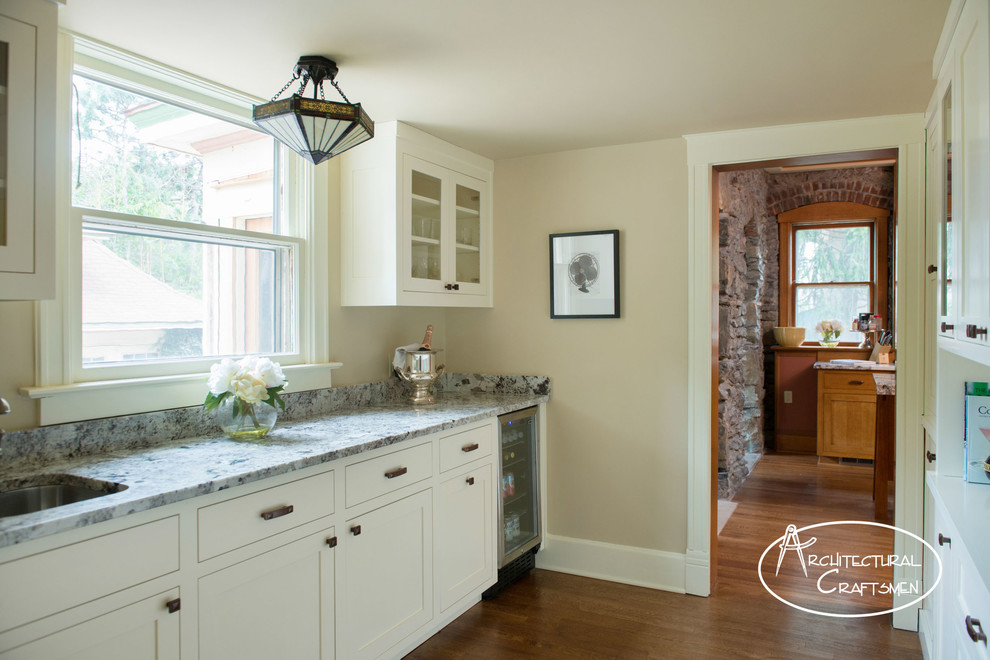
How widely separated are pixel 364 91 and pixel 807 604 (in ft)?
10.1

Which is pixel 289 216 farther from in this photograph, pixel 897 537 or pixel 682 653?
pixel 897 537

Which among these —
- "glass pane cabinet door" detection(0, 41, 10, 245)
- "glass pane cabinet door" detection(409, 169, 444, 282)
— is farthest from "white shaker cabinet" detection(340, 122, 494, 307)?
"glass pane cabinet door" detection(0, 41, 10, 245)

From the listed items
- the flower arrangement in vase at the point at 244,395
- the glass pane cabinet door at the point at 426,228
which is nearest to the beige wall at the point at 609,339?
the glass pane cabinet door at the point at 426,228

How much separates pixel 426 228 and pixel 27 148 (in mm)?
1765

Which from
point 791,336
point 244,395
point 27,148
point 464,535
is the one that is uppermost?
point 27,148

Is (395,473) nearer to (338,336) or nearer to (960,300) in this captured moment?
(338,336)

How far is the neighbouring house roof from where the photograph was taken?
2.20 meters

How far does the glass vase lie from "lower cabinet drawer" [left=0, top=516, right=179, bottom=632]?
0.64m

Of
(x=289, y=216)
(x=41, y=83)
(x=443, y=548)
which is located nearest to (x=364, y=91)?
(x=289, y=216)

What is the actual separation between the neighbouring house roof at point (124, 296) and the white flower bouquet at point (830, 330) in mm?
5810

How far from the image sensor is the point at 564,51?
2.20 meters

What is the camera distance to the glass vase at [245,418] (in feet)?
7.38

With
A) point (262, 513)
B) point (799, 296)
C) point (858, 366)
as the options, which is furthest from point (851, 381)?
point (262, 513)

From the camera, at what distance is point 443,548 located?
2738 millimetres
